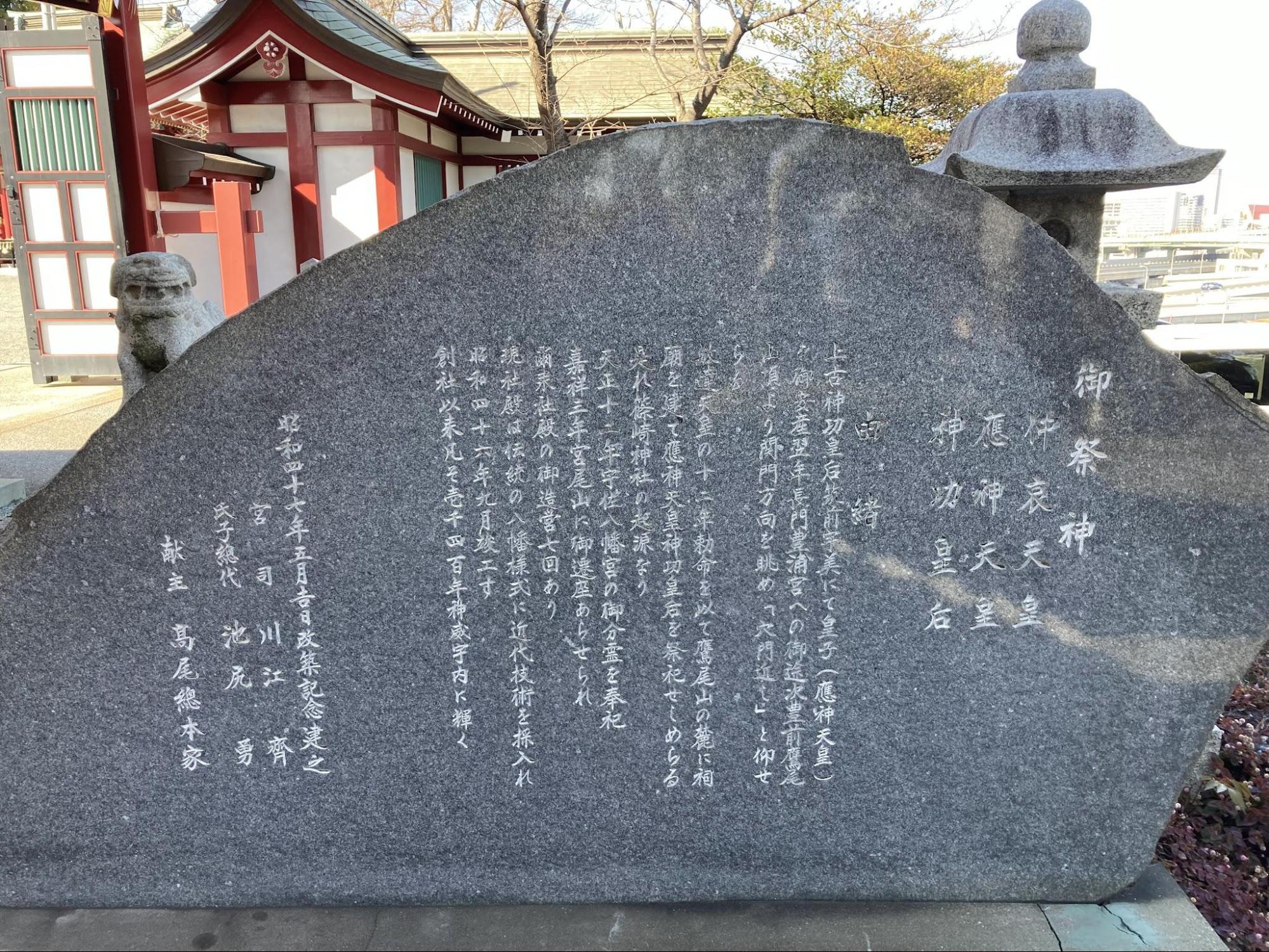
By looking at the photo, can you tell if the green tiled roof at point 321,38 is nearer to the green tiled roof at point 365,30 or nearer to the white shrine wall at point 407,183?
the green tiled roof at point 365,30

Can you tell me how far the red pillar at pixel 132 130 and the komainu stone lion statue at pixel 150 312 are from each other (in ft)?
14.5

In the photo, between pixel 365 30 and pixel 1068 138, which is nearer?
pixel 1068 138

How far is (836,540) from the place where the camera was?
2176mm

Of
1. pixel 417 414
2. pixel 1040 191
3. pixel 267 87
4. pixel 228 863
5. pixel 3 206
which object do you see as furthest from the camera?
pixel 3 206

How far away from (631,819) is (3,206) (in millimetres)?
21149

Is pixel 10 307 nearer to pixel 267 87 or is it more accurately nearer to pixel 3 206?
pixel 3 206

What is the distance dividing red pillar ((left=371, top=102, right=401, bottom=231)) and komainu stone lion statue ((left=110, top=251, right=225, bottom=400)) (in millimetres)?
5866

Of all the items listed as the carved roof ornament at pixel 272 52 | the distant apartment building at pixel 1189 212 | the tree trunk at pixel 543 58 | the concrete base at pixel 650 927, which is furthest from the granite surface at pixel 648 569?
the distant apartment building at pixel 1189 212

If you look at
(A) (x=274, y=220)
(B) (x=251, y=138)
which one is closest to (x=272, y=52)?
(B) (x=251, y=138)

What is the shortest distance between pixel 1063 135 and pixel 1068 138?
26 mm

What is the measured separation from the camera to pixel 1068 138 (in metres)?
3.64

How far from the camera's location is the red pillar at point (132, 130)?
6.96 meters

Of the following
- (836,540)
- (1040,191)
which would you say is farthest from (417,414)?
(1040,191)

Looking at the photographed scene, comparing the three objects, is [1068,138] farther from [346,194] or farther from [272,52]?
[346,194]
